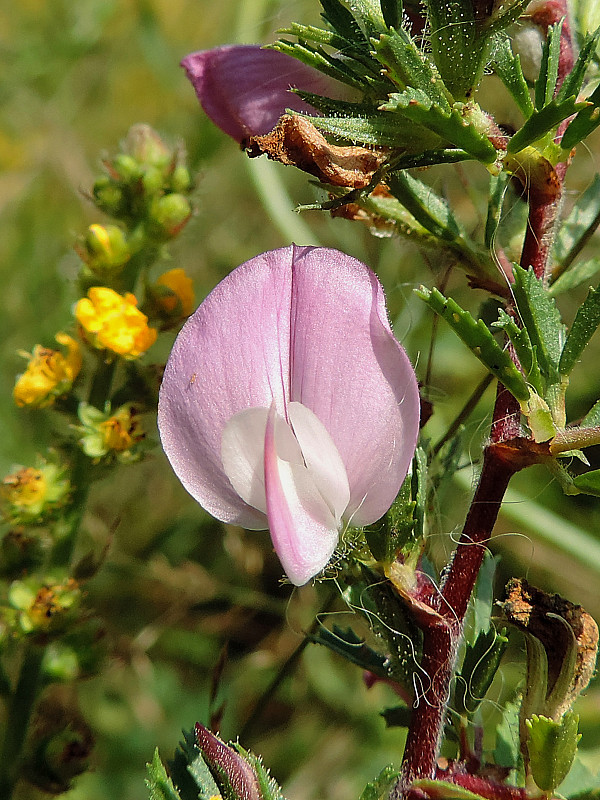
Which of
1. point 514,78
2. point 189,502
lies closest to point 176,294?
point 514,78

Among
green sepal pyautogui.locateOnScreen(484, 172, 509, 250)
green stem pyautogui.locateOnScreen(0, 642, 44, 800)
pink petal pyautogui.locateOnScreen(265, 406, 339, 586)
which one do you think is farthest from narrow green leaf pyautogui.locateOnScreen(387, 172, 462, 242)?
green stem pyautogui.locateOnScreen(0, 642, 44, 800)

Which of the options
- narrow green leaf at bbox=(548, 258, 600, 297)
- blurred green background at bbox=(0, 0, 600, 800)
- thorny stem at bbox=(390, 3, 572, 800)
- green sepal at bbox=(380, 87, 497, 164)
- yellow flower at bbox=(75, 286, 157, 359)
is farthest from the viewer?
blurred green background at bbox=(0, 0, 600, 800)

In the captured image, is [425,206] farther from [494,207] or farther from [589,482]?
[589,482]

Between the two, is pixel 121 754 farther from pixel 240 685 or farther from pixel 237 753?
pixel 237 753

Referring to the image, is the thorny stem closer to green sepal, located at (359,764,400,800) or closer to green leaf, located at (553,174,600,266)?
green sepal, located at (359,764,400,800)

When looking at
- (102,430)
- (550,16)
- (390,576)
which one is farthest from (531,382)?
(102,430)

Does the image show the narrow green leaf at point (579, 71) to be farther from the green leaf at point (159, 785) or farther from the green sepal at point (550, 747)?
the green leaf at point (159, 785)

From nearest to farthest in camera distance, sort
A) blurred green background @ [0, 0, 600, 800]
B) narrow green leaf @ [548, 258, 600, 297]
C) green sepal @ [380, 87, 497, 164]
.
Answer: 1. green sepal @ [380, 87, 497, 164]
2. narrow green leaf @ [548, 258, 600, 297]
3. blurred green background @ [0, 0, 600, 800]
